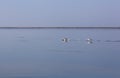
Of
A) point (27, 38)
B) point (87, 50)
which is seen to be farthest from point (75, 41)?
point (27, 38)

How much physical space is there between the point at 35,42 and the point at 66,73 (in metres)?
0.43

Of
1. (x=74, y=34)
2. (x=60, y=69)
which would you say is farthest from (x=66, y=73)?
(x=74, y=34)

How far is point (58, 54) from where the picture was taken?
291 centimetres

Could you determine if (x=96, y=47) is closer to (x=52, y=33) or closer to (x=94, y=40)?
(x=94, y=40)

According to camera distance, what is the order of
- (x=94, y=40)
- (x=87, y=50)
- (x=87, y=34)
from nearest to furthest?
1. (x=87, y=34)
2. (x=94, y=40)
3. (x=87, y=50)

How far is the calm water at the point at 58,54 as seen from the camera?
8.45ft

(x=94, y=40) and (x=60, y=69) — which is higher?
(x=94, y=40)

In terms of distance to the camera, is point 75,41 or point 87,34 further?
point 75,41

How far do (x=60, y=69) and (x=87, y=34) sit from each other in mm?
321

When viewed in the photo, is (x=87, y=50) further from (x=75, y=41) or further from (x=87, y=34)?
(x=87, y=34)

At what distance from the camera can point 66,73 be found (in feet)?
8.52

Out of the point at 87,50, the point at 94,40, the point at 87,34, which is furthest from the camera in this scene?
the point at 87,50

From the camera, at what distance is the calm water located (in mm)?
2574

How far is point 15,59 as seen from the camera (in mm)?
2820
